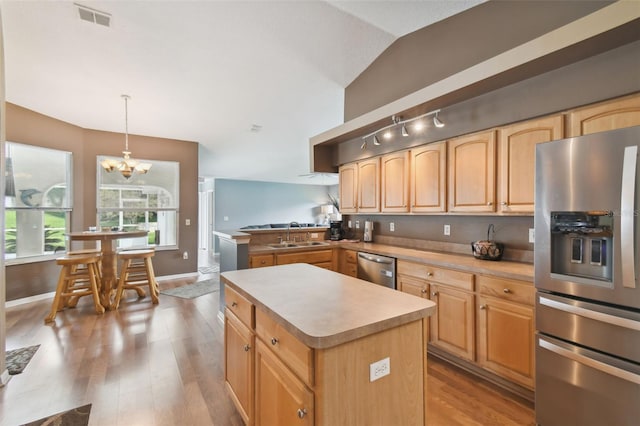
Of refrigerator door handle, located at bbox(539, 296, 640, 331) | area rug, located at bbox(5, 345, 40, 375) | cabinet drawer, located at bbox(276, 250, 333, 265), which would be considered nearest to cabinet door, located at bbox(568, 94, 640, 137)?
refrigerator door handle, located at bbox(539, 296, 640, 331)

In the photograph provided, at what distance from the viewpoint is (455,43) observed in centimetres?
273

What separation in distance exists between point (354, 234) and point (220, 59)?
2.96 m

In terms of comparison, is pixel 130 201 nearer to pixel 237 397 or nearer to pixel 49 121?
pixel 49 121

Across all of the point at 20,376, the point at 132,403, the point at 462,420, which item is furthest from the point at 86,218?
the point at 462,420

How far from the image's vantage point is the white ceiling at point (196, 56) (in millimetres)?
2564

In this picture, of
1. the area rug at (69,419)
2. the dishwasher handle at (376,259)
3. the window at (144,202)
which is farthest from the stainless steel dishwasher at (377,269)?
the window at (144,202)

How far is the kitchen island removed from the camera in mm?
1022

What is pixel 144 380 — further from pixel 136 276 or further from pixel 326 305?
pixel 136 276

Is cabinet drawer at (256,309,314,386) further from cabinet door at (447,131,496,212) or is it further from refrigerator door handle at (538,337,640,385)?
cabinet door at (447,131,496,212)

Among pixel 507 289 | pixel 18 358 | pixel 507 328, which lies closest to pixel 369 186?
pixel 507 289

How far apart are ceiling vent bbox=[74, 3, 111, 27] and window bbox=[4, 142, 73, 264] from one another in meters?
2.87

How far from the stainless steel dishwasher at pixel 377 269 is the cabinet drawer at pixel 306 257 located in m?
0.49

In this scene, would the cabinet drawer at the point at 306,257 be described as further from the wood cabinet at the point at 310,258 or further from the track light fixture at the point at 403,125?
the track light fixture at the point at 403,125

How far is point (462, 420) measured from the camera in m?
1.84
